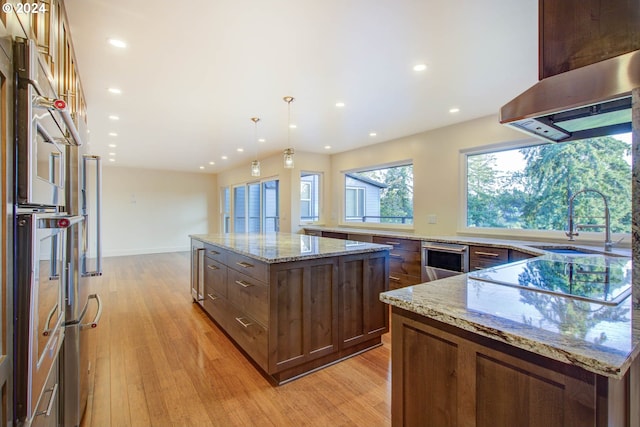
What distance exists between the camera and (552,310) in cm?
97

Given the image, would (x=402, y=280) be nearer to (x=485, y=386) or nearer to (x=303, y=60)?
(x=303, y=60)

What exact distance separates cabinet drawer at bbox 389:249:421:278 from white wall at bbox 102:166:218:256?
734 cm

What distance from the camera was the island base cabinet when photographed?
74cm

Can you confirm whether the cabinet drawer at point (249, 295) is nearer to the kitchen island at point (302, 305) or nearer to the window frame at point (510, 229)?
the kitchen island at point (302, 305)

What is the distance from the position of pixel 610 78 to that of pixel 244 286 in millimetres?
2452

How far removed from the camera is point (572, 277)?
141cm

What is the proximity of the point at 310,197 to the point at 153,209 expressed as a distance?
5387mm

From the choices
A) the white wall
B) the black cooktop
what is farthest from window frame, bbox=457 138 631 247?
the white wall

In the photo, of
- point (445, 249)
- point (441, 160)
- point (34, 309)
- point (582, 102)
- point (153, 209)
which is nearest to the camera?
point (34, 309)

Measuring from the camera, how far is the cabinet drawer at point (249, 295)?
2.19 meters

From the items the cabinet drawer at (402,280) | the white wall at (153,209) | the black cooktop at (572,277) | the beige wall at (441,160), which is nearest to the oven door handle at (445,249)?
the cabinet drawer at (402,280)

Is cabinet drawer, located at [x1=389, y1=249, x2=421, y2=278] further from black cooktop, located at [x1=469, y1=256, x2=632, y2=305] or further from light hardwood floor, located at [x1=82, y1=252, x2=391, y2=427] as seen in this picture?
black cooktop, located at [x1=469, y1=256, x2=632, y2=305]

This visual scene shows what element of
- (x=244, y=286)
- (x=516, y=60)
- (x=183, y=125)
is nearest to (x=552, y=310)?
(x=244, y=286)

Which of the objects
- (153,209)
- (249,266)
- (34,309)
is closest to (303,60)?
(249,266)
